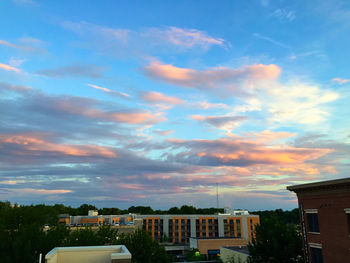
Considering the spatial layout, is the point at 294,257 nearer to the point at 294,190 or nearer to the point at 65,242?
the point at 294,190

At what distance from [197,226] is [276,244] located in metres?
102

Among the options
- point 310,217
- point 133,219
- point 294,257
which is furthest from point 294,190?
point 133,219

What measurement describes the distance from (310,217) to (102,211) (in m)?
173

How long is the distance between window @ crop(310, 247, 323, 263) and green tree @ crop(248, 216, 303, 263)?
5816 mm

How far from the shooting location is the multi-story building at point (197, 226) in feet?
431

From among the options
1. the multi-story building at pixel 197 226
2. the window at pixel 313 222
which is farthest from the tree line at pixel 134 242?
the multi-story building at pixel 197 226

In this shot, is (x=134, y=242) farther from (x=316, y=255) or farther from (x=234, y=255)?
(x=316, y=255)

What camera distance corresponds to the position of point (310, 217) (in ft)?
102

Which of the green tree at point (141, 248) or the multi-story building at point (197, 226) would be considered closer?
the green tree at point (141, 248)

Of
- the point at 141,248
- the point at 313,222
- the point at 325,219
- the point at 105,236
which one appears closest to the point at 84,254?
the point at 325,219

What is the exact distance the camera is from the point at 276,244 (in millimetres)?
36656

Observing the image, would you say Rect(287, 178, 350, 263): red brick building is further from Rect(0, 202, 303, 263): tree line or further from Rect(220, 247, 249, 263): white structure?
Rect(220, 247, 249, 263): white structure

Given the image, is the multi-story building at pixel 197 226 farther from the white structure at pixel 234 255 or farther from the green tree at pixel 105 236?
the green tree at pixel 105 236

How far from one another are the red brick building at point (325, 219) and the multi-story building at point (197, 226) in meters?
106
